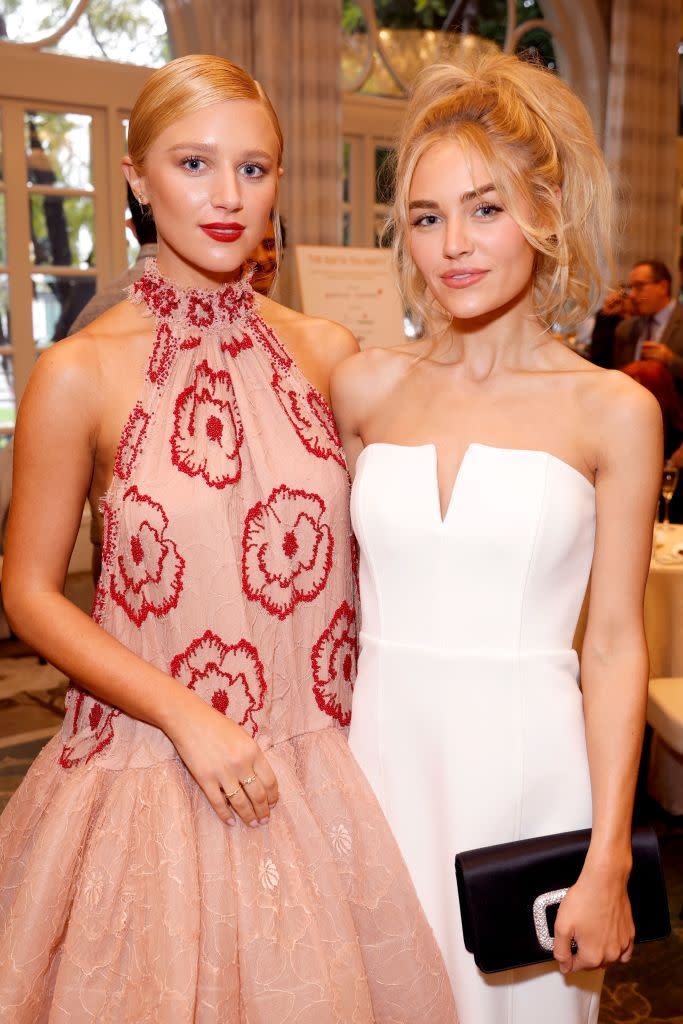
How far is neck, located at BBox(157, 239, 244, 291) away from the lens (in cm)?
161

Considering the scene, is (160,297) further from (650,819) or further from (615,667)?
(650,819)

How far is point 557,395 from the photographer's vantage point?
1.53m

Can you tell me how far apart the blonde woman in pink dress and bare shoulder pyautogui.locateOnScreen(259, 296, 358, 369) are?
5.4 inches

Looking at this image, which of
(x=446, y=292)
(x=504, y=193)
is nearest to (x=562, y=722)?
(x=446, y=292)

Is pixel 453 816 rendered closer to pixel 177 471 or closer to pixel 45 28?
pixel 177 471

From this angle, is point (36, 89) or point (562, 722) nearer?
point (562, 722)

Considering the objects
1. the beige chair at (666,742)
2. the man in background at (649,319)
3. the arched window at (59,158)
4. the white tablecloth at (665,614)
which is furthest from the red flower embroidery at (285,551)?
the man in background at (649,319)

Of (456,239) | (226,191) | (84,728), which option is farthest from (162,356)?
(84,728)

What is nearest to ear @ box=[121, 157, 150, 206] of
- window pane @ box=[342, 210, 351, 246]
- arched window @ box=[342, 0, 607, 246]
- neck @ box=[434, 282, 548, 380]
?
neck @ box=[434, 282, 548, 380]

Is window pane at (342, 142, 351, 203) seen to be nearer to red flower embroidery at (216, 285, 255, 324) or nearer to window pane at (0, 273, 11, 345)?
window pane at (0, 273, 11, 345)

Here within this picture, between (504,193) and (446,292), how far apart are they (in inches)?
6.4

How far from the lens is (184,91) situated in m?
1.45

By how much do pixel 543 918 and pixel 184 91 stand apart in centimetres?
126

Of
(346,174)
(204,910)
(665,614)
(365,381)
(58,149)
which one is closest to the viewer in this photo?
(204,910)
